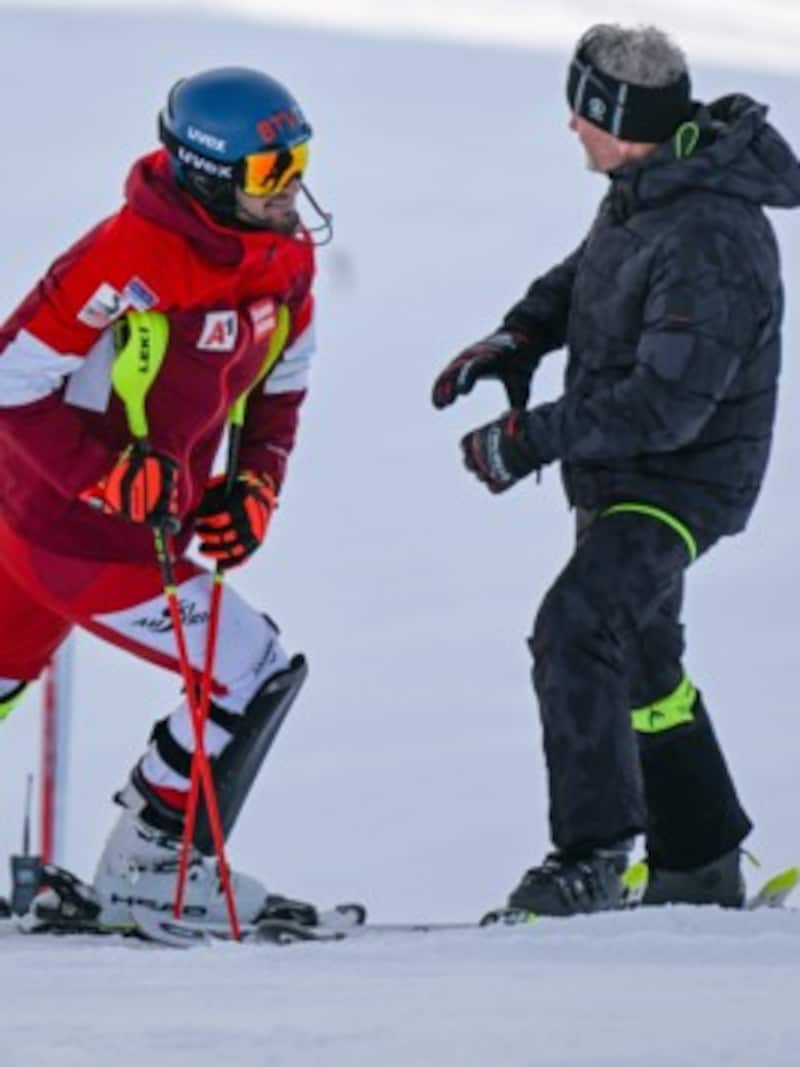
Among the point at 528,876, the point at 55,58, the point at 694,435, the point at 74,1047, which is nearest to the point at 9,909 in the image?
the point at 528,876

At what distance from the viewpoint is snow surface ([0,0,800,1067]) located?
560 cm

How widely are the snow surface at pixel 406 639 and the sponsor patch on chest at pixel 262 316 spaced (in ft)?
4.12

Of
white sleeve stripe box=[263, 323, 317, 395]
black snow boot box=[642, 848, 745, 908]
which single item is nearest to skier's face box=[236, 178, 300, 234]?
white sleeve stripe box=[263, 323, 317, 395]

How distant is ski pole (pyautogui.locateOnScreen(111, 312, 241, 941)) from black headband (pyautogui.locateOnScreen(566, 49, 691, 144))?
950 mm

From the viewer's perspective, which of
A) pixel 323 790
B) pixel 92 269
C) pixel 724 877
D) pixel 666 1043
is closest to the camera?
pixel 666 1043

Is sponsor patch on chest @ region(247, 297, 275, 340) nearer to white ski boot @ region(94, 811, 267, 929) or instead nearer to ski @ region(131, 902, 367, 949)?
white ski boot @ region(94, 811, 267, 929)

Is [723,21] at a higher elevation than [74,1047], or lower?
higher

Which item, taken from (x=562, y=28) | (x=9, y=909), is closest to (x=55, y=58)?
(x=562, y=28)

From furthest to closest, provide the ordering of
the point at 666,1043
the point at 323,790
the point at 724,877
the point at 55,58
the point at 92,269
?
1. the point at 55,58
2. the point at 323,790
3. the point at 724,877
4. the point at 92,269
5. the point at 666,1043

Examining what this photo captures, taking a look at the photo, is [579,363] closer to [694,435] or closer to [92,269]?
[694,435]

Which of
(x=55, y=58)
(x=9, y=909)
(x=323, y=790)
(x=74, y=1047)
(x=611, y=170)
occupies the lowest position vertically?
(x=74, y=1047)

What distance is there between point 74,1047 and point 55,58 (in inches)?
943

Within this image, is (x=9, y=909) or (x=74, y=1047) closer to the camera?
(x=74, y=1047)

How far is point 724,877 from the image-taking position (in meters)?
8.07
